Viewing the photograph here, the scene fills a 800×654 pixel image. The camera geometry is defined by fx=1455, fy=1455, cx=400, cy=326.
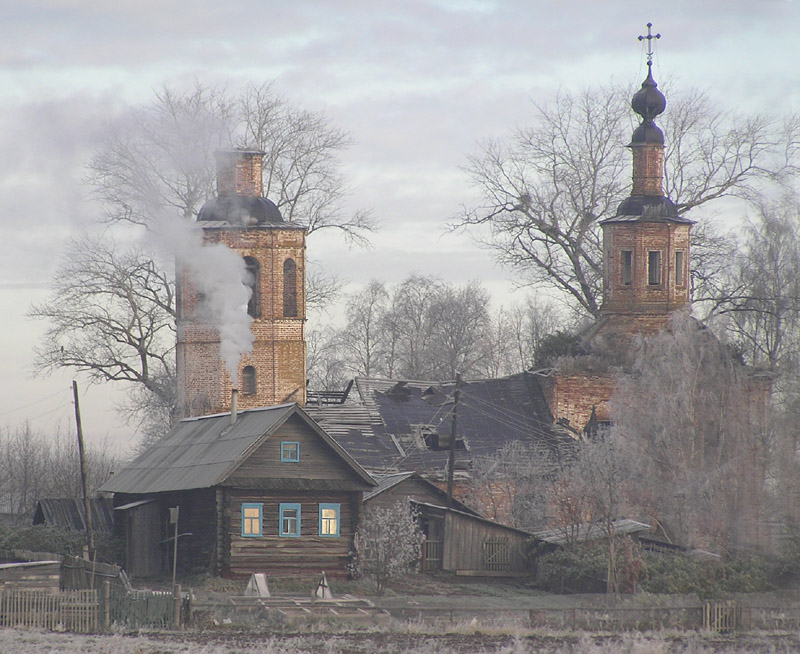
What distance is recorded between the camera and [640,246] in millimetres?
56469

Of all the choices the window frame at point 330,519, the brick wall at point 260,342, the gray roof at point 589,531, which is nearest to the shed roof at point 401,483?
the gray roof at point 589,531

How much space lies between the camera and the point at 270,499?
37938mm

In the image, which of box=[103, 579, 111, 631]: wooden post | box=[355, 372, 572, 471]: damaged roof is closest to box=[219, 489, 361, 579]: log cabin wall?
box=[103, 579, 111, 631]: wooden post

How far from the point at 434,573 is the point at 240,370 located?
44.8ft

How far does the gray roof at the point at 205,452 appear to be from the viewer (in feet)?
123

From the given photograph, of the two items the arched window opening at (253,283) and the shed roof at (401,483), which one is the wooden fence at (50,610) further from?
the arched window opening at (253,283)

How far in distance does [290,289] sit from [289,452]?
15374mm

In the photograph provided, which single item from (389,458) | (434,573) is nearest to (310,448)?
(434,573)

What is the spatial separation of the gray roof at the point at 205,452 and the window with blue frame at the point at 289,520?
6.24 feet

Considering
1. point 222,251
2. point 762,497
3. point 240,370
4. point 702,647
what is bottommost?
point 702,647

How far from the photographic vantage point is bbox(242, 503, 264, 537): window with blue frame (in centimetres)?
3753

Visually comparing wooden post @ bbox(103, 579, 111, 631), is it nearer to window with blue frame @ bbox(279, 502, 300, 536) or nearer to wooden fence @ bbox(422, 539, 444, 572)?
window with blue frame @ bbox(279, 502, 300, 536)

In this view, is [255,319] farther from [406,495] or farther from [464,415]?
[406,495]

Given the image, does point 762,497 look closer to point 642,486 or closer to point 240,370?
point 642,486
